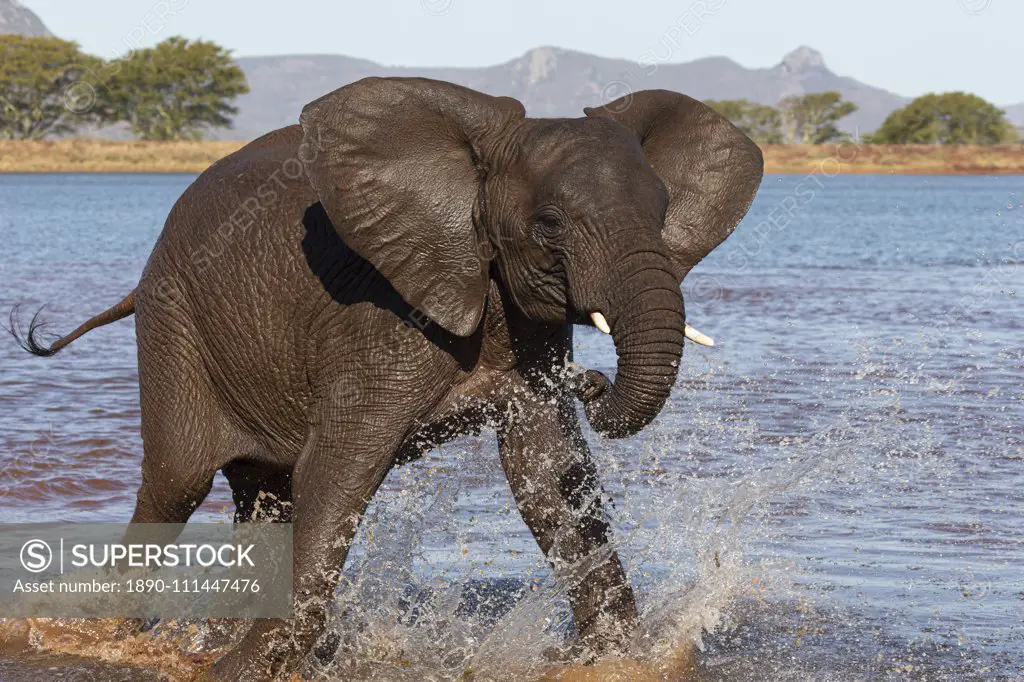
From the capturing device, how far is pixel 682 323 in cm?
436

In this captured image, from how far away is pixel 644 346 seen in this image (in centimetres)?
427

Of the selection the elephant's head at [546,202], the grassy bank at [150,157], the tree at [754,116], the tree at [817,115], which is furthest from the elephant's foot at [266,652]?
the tree at [754,116]

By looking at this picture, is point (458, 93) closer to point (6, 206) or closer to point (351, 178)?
point (351, 178)

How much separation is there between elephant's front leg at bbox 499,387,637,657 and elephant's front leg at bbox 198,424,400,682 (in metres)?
0.61

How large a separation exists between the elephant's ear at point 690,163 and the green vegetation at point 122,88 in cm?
8944

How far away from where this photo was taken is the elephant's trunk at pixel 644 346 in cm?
428

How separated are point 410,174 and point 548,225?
→ 2.02 ft

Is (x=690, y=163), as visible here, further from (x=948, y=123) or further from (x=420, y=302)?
(x=948, y=123)

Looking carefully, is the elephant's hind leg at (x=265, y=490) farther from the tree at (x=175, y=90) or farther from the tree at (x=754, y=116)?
the tree at (x=754, y=116)

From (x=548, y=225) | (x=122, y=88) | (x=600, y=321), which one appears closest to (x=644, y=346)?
(x=600, y=321)

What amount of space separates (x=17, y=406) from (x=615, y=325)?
7710mm

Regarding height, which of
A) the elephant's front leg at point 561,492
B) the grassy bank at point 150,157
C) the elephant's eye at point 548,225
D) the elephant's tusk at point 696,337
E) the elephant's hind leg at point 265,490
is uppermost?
the elephant's eye at point 548,225

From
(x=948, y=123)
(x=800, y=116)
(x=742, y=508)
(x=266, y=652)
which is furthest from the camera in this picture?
(x=800, y=116)

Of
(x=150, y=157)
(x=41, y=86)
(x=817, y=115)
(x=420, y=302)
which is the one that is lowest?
(x=150, y=157)
